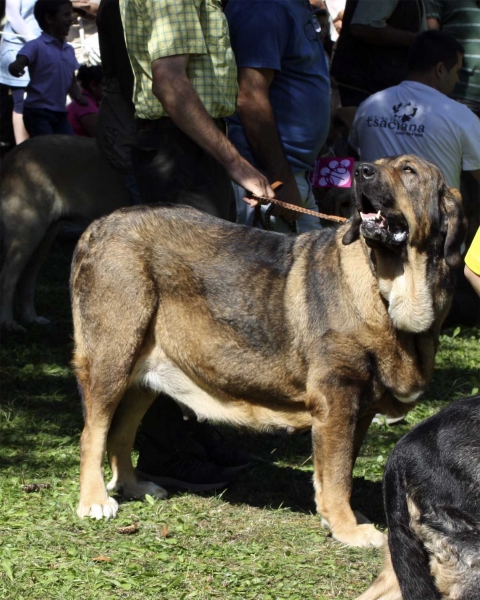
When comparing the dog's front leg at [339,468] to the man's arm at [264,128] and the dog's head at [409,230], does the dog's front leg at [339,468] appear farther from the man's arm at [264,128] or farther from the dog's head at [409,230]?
the man's arm at [264,128]

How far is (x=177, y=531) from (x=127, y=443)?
0.70 m

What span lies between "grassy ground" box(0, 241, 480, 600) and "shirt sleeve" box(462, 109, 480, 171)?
1.96 m

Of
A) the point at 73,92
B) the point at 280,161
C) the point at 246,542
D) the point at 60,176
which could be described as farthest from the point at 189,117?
the point at 73,92

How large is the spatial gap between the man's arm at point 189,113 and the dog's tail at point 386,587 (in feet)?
6.99

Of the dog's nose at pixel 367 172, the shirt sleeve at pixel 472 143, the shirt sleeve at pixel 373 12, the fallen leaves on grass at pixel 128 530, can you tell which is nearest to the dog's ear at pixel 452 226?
the dog's nose at pixel 367 172

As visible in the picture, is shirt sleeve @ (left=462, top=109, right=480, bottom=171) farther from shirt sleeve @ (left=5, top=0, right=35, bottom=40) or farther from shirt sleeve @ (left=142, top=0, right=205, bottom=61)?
shirt sleeve @ (left=5, top=0, right=35, bottom=40)

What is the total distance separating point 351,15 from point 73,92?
4274 millimetres

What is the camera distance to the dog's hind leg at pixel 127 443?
484cm

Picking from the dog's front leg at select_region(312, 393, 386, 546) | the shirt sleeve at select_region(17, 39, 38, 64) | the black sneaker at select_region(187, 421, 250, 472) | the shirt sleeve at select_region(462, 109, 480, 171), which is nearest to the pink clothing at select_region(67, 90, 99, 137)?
the shirt sleeve at select_region(17, 39, 38, 64)

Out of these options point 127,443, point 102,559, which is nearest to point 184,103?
point 127,443

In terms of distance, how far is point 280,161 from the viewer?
5.42m

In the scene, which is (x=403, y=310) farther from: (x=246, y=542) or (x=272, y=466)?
(x=272, y=466)

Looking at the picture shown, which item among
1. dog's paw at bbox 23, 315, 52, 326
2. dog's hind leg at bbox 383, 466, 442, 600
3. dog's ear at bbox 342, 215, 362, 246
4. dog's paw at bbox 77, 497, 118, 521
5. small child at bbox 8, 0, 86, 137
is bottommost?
dog's paw at bbox 23, 315, 52, 326

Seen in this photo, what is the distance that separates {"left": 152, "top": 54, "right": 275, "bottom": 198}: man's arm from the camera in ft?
15.0
